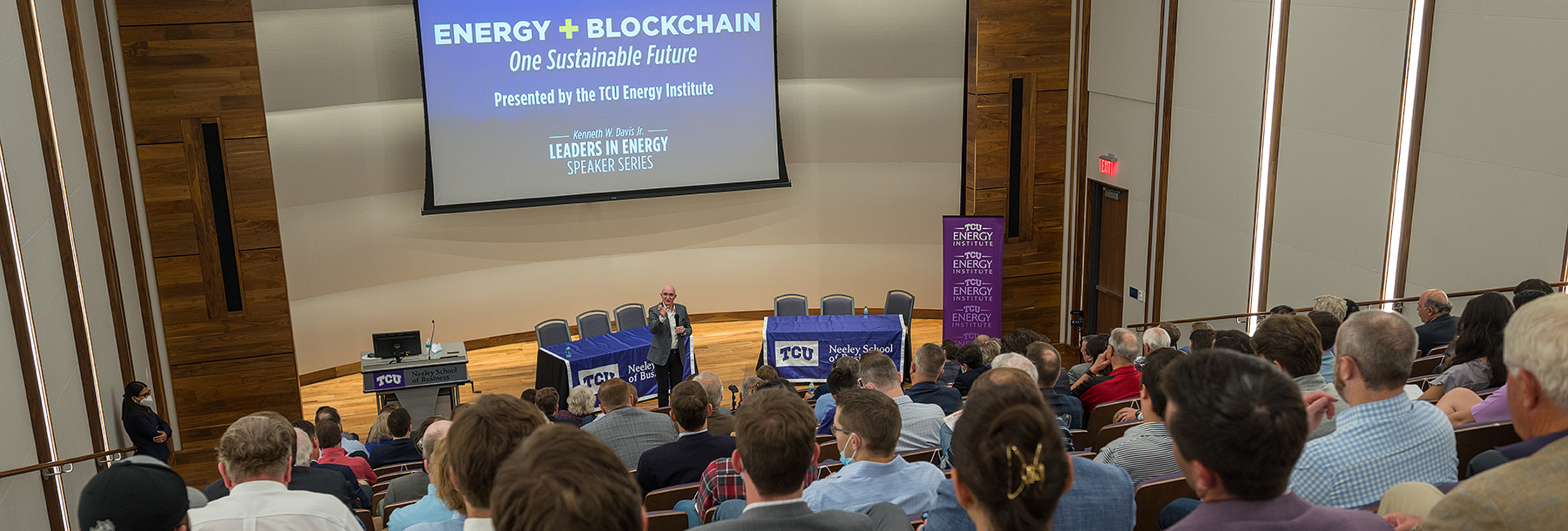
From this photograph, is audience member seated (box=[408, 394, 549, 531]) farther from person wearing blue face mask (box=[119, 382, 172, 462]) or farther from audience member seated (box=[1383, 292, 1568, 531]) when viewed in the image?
person wearing blue face mask (box=[119, 382, 172, 462])

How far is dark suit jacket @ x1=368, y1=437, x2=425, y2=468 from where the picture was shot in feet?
19.9

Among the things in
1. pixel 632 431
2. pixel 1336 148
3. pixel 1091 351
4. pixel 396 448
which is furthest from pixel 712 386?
pixel 1336 148

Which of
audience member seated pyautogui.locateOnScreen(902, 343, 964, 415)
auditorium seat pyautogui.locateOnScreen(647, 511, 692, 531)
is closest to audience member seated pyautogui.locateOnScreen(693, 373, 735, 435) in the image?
audience member seated pyautogui.locateOnScreen(902, 343, 964, 415)

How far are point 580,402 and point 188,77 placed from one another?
16.0 ft

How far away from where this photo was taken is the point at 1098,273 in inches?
434

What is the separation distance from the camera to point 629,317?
34.0 feet

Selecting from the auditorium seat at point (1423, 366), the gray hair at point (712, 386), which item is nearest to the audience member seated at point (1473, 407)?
the auditorium seat at point (1423, 366)

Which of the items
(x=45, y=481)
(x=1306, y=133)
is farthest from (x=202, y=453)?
(x=1306, y=133)

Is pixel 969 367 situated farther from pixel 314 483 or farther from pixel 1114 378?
pixel 314 483

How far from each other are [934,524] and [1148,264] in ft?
27.0

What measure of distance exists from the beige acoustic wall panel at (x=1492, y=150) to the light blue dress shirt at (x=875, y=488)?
4.84 m

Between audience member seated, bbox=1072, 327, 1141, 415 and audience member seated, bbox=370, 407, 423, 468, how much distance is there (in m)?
3.87

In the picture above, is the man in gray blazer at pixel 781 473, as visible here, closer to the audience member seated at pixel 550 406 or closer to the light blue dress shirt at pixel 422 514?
the light blue dress shirt at pixel 422 514

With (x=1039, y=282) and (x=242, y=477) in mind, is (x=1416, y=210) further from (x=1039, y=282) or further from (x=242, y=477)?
(x=242, y=477)
